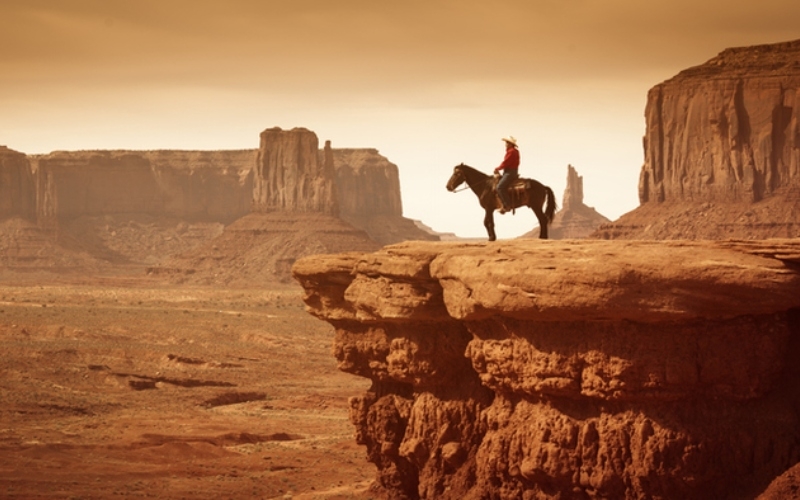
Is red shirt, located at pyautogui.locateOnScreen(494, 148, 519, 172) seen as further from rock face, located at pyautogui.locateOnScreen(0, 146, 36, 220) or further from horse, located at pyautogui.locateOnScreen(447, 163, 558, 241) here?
rock face, located at pyautogui.locateOnScreen(0, 146, 36, 220)

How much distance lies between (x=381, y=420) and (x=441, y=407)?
6.28 feet

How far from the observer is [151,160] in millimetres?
172250

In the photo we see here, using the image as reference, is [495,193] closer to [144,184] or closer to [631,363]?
[631,363]

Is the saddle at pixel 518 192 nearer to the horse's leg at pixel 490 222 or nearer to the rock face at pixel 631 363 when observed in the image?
the horse's leg at pixel 490 222

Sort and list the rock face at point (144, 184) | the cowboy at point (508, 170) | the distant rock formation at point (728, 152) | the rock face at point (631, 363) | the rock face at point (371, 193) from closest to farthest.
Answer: the rock face at point (631, 363) < the cowboy at point (508, 170) < the distant rock formation at point (728, 152) < the rock face at point (144, 184) < the rock face at point (371, 193)

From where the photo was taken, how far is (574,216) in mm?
166250

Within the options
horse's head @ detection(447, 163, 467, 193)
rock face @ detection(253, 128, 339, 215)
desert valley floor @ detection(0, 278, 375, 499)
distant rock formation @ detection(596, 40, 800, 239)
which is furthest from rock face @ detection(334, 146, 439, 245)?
horse's head @ detection(447, 163, 467, 193)

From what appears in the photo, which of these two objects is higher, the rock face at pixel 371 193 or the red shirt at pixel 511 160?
the rock face at pixel 371 193

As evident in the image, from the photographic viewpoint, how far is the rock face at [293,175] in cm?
13400

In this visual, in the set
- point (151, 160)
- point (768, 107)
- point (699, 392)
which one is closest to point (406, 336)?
point (699, 392)

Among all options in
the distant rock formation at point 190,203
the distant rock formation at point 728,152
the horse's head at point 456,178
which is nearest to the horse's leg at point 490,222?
the horse's head at point 456,178

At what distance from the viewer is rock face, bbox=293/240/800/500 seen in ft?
55.4

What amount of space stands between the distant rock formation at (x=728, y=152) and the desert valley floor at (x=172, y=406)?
24.0 meters

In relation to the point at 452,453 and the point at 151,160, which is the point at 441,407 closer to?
the point at 452,453
